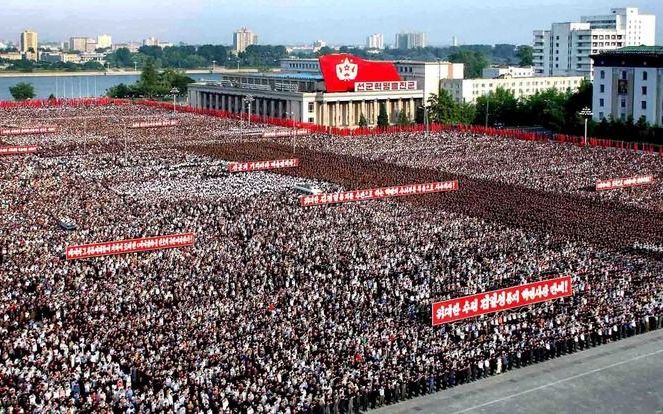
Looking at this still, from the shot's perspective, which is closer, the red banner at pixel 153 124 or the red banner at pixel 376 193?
→ the red banner at pixel 376 193

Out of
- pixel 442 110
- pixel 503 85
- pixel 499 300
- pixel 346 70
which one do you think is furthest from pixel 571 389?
pixel 503 85

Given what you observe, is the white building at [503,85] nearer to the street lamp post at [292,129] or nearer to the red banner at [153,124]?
the street lamp post at [292,129]

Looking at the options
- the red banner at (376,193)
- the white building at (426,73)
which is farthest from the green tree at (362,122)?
the red banner at (376,193)

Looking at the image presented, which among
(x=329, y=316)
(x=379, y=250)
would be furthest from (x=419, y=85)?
(x=329, y=316)

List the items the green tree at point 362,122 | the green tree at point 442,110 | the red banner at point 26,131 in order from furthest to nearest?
1. the green tree at point 442,110
2. the green tree at point 362,122
3. the red banner at point 26,131

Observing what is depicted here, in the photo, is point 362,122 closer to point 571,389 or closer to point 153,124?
point 153,124
